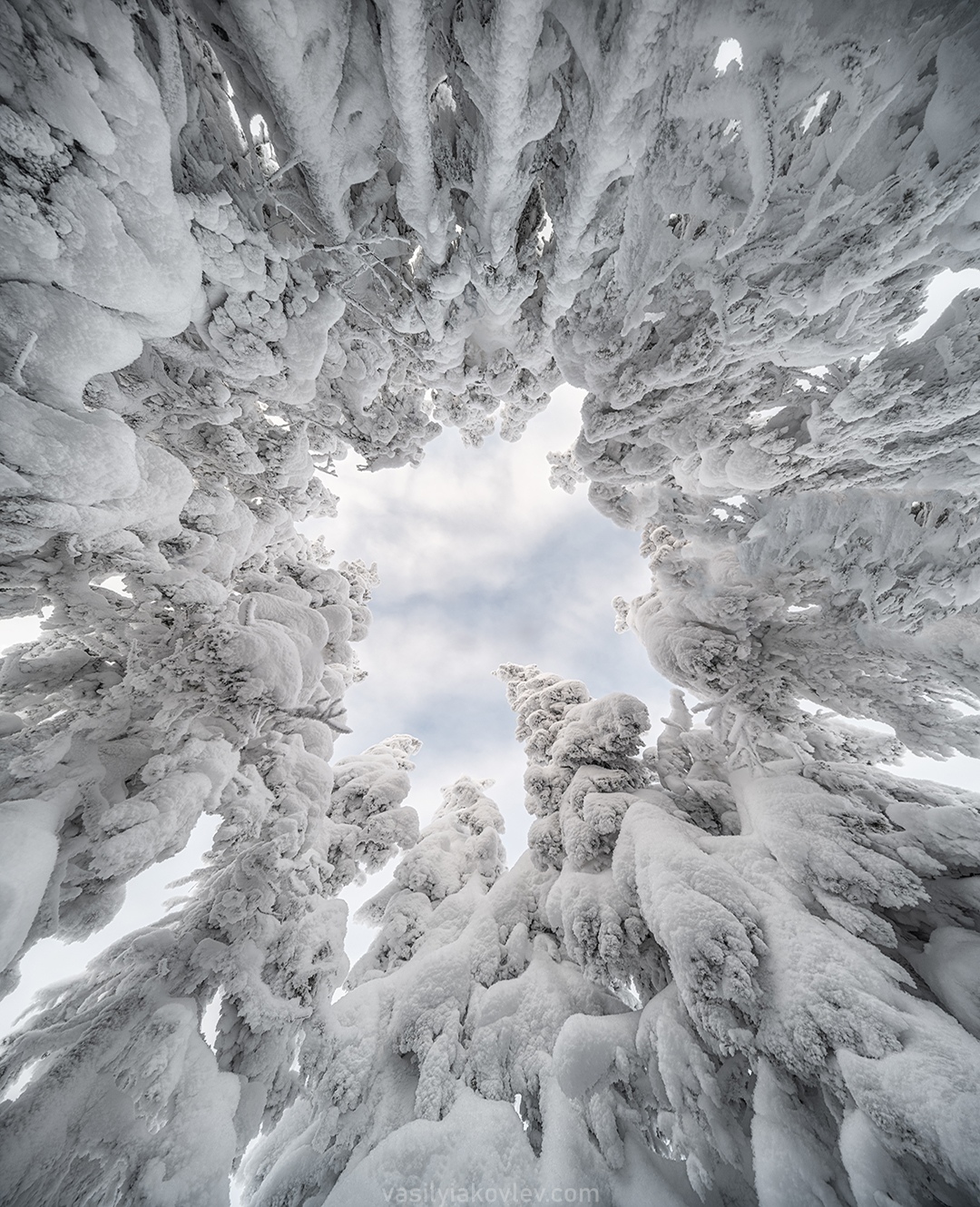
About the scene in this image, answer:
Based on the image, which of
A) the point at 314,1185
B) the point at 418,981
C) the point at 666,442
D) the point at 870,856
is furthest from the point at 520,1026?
the point at 666,442

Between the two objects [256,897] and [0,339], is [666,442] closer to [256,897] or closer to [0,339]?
[0,339]

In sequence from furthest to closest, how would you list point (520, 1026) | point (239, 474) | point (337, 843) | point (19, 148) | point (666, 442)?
point (337, 843) → point (239, 474) → point (666, 442) → point (520, 1026) → point (19, 148)

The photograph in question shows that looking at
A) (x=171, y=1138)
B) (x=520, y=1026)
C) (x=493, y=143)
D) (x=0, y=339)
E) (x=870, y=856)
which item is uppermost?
(x=493, y=143)

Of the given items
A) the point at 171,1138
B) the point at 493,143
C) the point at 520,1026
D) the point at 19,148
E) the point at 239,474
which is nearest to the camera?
the point at 19,148

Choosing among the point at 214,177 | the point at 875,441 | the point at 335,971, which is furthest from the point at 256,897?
the point at 875,441

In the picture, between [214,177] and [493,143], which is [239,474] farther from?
[493,143]

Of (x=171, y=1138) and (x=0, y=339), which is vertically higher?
→ (x=0, y=339)

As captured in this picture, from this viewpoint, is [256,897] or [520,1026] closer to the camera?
[520,1026]
